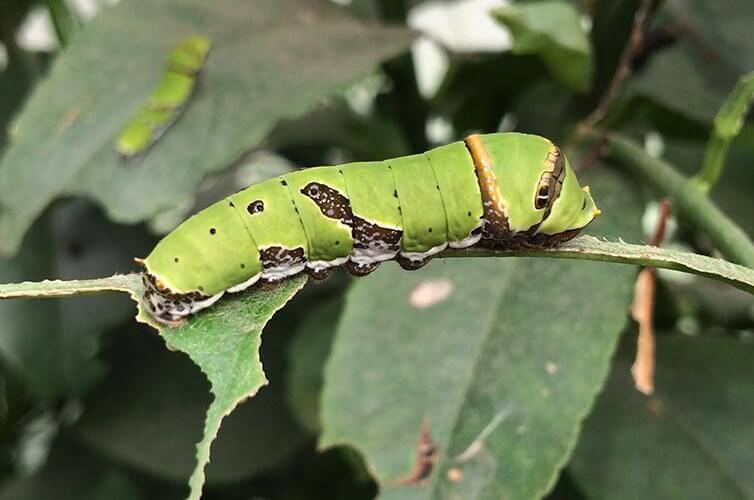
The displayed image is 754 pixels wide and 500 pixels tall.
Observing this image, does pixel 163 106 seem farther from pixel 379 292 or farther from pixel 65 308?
pixel 65 308

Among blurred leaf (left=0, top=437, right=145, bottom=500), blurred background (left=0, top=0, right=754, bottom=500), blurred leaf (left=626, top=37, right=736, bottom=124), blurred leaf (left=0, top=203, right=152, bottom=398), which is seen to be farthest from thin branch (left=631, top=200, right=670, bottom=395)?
blurred leaf (left=0, top=437, right=145, bottom=500)

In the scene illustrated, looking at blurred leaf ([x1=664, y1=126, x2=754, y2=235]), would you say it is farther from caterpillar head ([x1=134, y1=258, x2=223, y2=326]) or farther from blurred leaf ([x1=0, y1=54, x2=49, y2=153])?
blurred leaf ([x1=0, y1=54, x2=49, y2=153])

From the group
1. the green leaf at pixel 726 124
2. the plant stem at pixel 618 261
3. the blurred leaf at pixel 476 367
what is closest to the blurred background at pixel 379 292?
the blurred leaf at pixel 476 367

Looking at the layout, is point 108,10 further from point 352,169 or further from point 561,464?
point 561,464

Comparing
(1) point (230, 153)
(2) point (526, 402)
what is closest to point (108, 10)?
(1) point (230, 153)

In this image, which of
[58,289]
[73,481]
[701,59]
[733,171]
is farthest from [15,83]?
[733,171]
